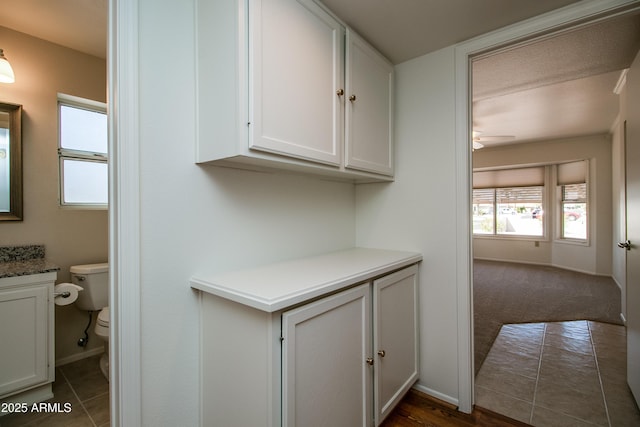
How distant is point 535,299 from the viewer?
3801 millimetres

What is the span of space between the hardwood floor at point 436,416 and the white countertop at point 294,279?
85 cm

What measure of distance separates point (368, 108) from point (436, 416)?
5.95ft

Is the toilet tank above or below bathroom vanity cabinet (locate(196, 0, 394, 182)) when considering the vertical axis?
below

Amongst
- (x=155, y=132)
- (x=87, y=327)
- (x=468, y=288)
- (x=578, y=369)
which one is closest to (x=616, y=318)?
(x=578, y=369)

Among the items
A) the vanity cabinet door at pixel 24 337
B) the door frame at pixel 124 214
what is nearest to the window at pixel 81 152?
the vanity cabinet door at pixel 24 337

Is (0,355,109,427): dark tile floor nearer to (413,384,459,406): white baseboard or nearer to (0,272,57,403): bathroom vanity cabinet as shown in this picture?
(0,272,57,403): bathroom vanity cabinet

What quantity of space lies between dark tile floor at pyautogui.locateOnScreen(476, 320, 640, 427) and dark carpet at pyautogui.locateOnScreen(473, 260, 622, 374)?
18cm

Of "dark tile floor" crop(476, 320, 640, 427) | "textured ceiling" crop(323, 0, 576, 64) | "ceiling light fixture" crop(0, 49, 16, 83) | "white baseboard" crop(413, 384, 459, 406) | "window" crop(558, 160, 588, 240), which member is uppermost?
"textured ceiling" crop(323, 0, 576, 64)

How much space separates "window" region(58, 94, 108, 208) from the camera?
7.32ft

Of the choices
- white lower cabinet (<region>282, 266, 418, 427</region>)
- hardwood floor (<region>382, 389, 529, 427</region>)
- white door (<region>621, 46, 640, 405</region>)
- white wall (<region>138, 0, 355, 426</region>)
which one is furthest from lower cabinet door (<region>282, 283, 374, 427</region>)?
white door (<region>621, 46, 640, 405</region>)

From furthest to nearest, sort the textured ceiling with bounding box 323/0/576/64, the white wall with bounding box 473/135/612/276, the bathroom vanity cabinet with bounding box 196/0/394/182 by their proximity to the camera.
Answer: the white wall with bounding box 473/135/612/276 < the textured ceiling with bounding box 323/0/576/64 < the bathroom vanity cabinet with bounding box 196/0/394/182

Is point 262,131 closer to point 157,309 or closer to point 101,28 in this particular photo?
point 157,309

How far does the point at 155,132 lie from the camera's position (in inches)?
43.9

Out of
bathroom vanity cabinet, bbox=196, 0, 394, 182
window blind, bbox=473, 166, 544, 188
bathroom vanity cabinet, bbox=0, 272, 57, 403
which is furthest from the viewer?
window blind, bbox=473, 166, 544, 188
